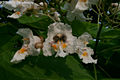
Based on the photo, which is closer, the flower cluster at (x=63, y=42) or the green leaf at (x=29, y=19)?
the flower cluster at (x=63, y=42)

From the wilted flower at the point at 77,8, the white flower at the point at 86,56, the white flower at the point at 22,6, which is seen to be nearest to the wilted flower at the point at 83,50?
the white flower at the point at 86,56

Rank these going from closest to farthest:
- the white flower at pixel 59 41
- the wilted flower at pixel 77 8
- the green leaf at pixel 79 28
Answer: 1. the white flower at pixel 59 41
2. the wilted flower at pixel 77 8
3. the green leaf at pixel 79 28

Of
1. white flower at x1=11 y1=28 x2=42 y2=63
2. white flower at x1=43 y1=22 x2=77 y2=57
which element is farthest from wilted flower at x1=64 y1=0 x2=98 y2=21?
white flower at x1=11 y1=28 x2=42 y2=63

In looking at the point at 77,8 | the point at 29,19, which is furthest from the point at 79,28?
the point at 29,19

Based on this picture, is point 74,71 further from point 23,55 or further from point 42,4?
point 42,4

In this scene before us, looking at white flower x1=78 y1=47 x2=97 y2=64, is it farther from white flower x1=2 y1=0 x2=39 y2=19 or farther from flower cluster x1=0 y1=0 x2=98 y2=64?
white flower x1=2 y1=0 x2=39 y2=19

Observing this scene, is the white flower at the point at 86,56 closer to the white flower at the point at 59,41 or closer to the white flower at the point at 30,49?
the white flower at the point at 59,41
